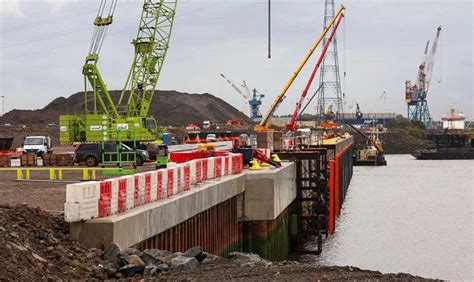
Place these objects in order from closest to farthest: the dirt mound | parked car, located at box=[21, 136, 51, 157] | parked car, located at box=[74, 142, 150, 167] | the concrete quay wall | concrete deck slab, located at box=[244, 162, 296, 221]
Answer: the dirt mound, the concrete quay wall, concrete deck slab, located at box=[244, 162, 296, 221], parked car, located at box=[74, 142, 150, 167], parked car, located at box=[21, 136, 51, 157]

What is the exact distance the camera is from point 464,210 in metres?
61.1

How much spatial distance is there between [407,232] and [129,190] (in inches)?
1278

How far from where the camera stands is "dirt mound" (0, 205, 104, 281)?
43.5ft

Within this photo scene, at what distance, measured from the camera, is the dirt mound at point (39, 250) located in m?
13.3

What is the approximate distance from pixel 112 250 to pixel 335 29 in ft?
412

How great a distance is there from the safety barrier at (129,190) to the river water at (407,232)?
42.2 feet

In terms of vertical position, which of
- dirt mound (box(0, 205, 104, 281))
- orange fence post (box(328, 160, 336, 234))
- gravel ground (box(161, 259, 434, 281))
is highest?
dirt mound (box(0, 205, 104, 281))

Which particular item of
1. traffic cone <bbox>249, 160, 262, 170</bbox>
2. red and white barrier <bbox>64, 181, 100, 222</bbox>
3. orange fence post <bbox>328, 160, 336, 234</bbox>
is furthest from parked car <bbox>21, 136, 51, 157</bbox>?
red and white barrier <bbox>64, 181, 100, 222</bbox>

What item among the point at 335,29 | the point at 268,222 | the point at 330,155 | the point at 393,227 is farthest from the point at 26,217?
the point at 335,29

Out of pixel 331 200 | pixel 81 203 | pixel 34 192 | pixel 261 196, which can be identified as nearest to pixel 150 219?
pixel 81 203

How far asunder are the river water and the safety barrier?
42.2 ft

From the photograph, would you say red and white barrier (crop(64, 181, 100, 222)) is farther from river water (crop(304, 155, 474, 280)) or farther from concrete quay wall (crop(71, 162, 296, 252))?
river water (crop(304, 155, 474, 280))

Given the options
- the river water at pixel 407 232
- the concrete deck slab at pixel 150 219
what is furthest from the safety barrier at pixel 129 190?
the river water at pixel 407 232

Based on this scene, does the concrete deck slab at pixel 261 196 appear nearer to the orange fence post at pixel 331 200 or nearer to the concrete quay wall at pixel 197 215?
the concrete quay wall at pixel 197 215
